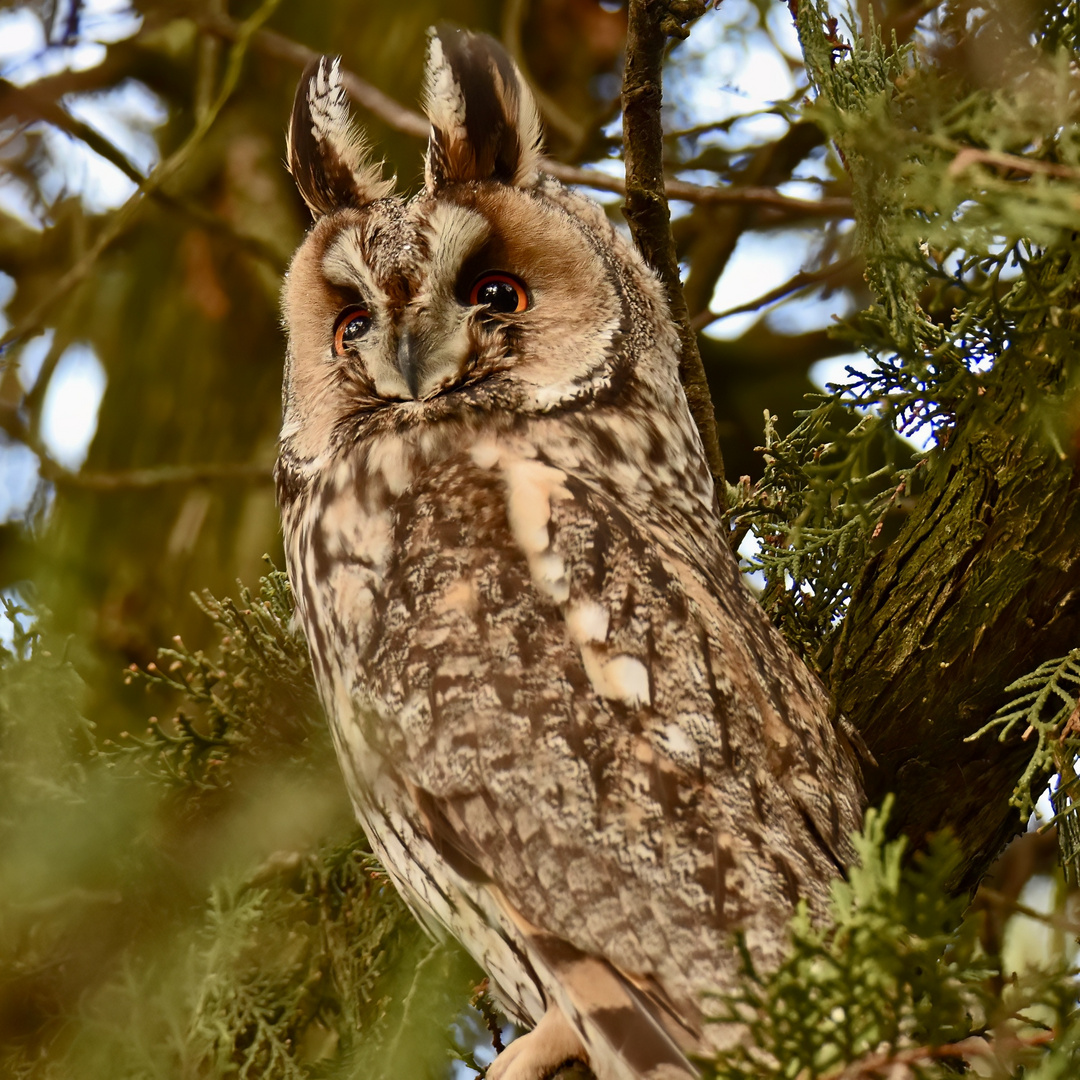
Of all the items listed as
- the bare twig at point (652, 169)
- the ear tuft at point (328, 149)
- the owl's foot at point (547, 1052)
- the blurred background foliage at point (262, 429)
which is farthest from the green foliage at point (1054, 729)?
the ear tuft at point (328, 149)

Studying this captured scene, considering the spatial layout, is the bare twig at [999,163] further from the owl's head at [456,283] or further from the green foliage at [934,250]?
the owl's head at [456,283]

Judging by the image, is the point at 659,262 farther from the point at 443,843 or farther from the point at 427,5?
the point at 427,5

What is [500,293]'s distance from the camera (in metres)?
2.22

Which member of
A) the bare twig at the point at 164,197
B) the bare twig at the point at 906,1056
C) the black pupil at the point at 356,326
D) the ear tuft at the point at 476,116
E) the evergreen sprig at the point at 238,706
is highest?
the bare twig at the point at 164,197

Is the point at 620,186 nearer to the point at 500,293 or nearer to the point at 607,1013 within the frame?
the point at 500,293

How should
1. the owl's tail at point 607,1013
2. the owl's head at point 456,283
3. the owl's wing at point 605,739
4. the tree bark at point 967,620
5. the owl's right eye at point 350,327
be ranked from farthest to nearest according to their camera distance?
the owl's right eye at point 350,327 < the owl's head at point 456,283 < the tree bark at point 967,620 < the owl's wing at point 605,739 < the owl's tail at point 607,1013

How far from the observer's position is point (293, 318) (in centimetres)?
248

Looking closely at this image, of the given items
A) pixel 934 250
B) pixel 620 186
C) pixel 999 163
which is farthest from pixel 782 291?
pixel 999 163

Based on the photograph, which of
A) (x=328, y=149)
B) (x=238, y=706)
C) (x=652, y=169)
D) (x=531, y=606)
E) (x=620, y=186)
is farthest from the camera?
(x=620, y=186)

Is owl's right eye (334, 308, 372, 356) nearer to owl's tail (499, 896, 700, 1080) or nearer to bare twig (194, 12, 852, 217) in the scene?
bare twig (194, 12, 852, 217)

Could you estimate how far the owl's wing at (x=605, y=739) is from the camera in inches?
66.6

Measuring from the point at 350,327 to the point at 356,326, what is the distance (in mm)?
20

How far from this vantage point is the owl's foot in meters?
1.73

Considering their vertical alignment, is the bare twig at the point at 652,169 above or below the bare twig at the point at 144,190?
below
